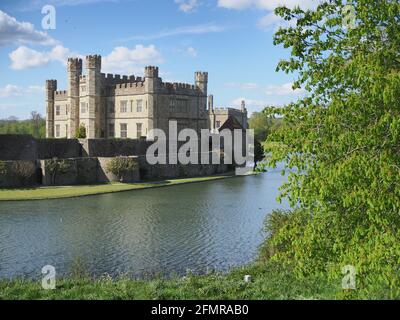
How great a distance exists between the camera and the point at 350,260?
27.2 feet

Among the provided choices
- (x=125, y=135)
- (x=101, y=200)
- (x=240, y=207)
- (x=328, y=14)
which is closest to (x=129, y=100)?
(x=125, y=135)

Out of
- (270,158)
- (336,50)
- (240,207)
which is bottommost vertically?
(240,207)

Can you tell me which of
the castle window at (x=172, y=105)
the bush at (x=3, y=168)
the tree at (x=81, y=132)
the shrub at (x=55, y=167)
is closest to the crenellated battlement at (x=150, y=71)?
the castle window at (x=172, y=105)

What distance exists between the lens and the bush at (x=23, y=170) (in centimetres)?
4184

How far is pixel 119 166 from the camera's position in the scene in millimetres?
46875

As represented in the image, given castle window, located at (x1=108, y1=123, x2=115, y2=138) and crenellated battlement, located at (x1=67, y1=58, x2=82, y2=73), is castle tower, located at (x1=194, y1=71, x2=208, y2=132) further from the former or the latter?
crenellated battlement, located at (x1=67, y1=58, x2=82, y2=73)

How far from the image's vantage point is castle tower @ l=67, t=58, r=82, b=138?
2461 inches

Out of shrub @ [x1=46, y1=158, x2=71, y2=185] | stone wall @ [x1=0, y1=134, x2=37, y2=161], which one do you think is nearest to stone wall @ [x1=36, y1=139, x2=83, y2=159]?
stone wall @ [x1=0, y1=134, x2=37, y2=161]

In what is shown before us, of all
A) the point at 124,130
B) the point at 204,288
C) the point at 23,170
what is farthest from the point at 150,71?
the point at 204,288

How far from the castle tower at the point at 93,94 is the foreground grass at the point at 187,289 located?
157ft

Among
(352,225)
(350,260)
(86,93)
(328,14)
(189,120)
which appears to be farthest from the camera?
(189,120)

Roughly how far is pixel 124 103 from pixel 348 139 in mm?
54981

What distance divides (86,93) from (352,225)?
55065 mm

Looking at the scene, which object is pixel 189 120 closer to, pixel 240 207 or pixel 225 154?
pixel 225 154
